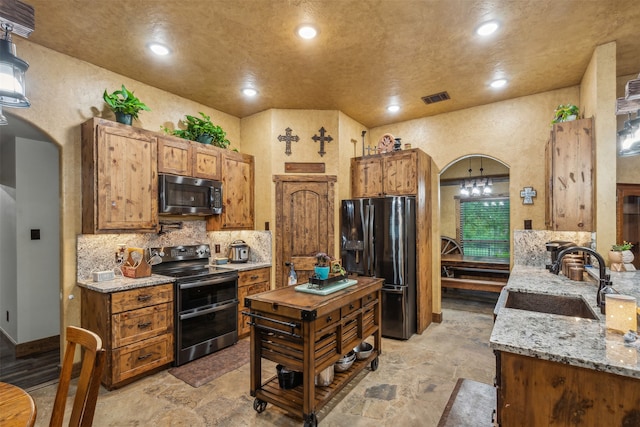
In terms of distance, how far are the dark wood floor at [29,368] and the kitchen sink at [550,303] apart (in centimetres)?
434

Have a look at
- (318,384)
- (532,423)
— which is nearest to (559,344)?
(532,423)

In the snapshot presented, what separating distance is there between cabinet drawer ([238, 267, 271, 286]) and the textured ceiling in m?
2.33

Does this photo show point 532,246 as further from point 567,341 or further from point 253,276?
point 253,276

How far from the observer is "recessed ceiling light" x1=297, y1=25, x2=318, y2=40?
8.68 ft

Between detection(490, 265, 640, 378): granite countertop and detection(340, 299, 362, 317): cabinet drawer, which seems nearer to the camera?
detection(490, 265, 640, 378): granite countertop

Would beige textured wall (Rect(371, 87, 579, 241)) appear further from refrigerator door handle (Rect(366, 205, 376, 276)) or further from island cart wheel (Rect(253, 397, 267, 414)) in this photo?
island cart wheel (Rect(253, 397, 267, 414))

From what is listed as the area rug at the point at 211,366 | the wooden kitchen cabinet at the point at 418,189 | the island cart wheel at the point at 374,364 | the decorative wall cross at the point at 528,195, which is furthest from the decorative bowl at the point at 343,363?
the decorative wall cross at the point at 528,195

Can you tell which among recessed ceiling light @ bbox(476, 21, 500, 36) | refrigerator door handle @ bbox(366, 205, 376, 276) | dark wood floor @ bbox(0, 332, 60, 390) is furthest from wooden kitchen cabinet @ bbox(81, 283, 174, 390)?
recessed ceiling light @ bbox(476, 21, 500, 36)

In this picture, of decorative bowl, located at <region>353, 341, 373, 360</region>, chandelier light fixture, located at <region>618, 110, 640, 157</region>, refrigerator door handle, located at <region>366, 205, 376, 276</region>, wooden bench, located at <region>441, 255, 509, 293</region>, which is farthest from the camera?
wooden bench, located at <region>441, 255, 509, 293</region>

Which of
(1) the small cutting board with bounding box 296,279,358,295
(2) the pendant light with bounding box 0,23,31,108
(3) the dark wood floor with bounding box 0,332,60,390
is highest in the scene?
(2) the pendant light with bounding box 0,23,31,108

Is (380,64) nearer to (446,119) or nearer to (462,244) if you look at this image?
(446,119)

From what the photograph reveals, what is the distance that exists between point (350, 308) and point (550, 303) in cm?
161

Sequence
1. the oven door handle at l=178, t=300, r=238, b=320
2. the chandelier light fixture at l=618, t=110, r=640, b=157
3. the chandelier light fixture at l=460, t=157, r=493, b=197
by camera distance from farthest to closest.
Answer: the chandelier light fixture at l=460, t=157, r=493, b=197
the oven door handle at l=178, t=300, r=238, b=320
the chandelier light fixture at l=618, t=110, r=640, b=157

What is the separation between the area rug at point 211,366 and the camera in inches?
119
